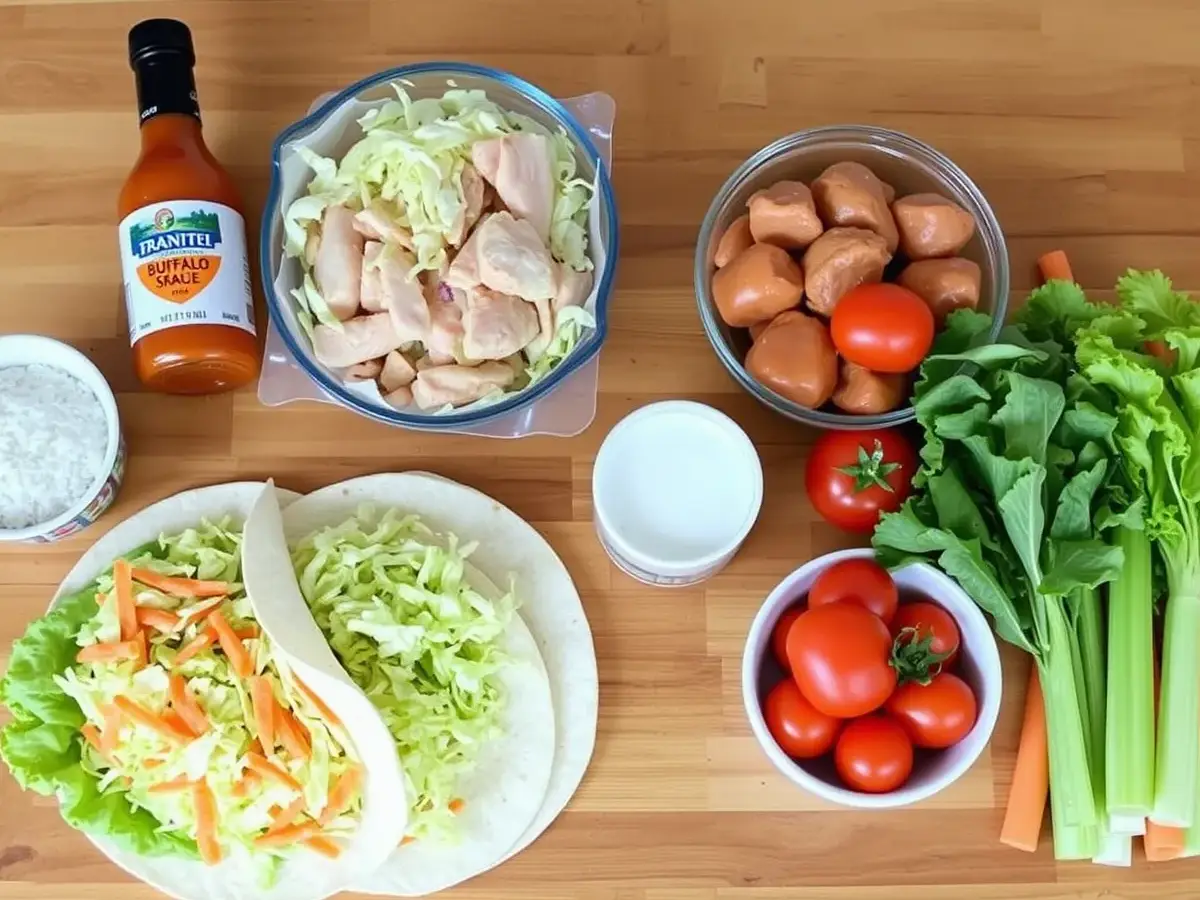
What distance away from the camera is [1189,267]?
1.30 m

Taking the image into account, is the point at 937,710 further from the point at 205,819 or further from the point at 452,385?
the point at 205,819

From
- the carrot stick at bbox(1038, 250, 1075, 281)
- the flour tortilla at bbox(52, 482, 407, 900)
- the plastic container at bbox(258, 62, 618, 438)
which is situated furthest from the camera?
the carrot stick at bbox(1038, 250, 1075, 281)

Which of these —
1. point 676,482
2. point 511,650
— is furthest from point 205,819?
point 676,482

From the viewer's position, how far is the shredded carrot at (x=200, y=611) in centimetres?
110

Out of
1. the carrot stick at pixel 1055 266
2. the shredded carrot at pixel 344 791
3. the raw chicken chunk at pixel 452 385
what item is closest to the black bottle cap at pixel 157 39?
the raw chicken chunk at pixel 452 385

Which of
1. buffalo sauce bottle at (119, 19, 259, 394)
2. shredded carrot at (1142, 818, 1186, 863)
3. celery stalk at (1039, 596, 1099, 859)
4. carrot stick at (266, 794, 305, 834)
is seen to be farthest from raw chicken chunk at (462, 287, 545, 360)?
shredded carrot at (1142, 818, 1186, 863)

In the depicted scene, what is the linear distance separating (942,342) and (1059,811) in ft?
1.53

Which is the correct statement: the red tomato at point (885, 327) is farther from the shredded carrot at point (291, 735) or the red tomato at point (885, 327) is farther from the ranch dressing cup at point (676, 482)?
the shredded carrot at point (291, 735)

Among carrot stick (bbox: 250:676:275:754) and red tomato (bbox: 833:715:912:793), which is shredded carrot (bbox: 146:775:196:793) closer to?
carrot stick (bbox: 250:676:275:754)

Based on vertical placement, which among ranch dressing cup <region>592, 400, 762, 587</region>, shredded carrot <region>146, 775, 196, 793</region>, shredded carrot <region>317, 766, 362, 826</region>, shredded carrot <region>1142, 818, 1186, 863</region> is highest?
ranch dressing cup <region>592, 400, 762, 587</region>

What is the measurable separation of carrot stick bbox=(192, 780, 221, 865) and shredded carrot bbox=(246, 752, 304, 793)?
5 centimetres

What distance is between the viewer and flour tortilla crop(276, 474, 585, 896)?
1.13m

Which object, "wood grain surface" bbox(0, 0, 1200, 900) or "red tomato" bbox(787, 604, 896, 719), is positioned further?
"wood grain surface" bbox(0, 0, 1200, 900)

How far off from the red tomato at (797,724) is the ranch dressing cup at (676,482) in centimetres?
14
